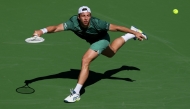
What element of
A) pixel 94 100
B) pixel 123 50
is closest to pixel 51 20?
pixel 123 50

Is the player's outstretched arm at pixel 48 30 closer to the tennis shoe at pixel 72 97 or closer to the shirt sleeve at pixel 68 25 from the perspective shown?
the shirt sleeve at pixel 68 25

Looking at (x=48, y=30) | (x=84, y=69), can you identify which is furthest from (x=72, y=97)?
(x=48, y=30)

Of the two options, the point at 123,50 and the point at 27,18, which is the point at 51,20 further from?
the point at 123,50

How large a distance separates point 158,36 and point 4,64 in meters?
5.46

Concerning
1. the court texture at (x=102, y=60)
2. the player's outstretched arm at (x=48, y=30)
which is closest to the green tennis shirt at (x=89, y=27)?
the player's outstretched arm at (x=48, y=30)

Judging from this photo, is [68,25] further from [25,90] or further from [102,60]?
[102,60]

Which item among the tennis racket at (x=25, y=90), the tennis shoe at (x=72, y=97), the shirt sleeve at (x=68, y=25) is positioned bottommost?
the tennis shoe at (x=72, y=97)

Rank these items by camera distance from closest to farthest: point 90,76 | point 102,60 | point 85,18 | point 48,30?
point 48,30 → point 85,18 → point 90,76 → point 102,60

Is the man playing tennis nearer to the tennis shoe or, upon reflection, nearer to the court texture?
the tennis shoe

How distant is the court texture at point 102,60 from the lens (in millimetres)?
13891

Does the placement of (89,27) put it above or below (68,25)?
below

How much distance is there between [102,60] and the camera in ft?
54.0

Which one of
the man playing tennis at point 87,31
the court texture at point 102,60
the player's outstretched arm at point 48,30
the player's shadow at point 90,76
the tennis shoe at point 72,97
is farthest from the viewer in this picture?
the player's shadow at point 90,76

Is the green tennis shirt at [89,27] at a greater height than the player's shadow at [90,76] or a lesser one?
greater
